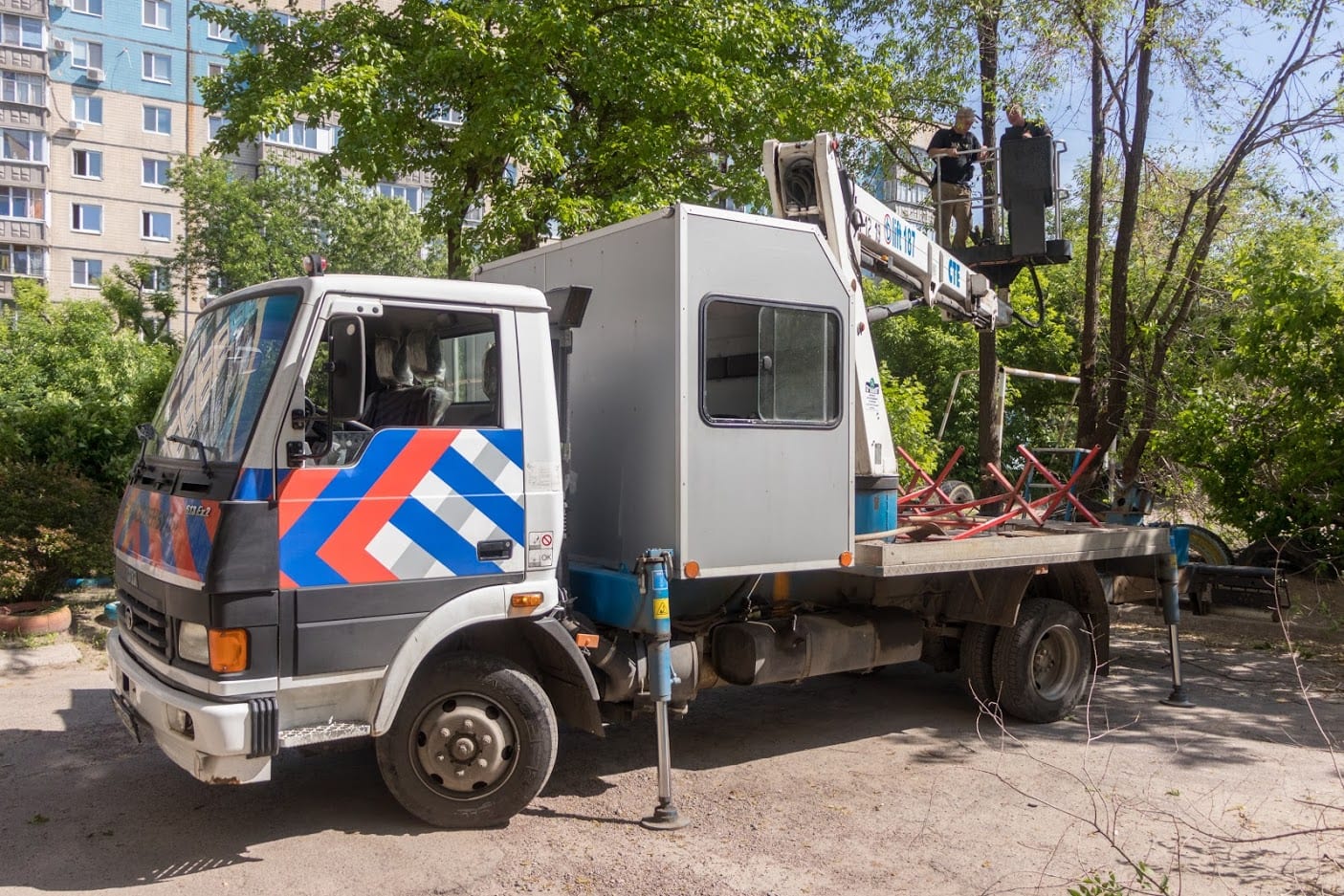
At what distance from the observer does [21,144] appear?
39.1 meters

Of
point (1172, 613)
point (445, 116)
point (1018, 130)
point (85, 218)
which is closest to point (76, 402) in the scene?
point (445, 116)

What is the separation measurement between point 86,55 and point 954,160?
41837 millimetres

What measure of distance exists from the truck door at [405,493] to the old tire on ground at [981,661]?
3.54m

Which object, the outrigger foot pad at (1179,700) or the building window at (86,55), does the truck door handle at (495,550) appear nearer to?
the outrigger foot pad at (1179,700)

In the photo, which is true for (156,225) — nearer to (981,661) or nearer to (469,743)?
(981,661)

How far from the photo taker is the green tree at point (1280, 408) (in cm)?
983

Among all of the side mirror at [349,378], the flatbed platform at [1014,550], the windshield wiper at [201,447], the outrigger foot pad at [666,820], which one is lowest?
the outrigger foot pad at [666,820]

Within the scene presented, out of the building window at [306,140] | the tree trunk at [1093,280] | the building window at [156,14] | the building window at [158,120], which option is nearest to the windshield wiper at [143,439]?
the tree trunk at [1093,280]

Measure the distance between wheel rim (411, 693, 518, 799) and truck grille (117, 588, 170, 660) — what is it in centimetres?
116

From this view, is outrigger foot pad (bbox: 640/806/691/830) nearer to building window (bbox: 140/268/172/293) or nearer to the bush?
the bush

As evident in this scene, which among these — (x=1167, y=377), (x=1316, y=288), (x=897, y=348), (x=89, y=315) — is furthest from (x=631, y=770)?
(x=897, y=348)

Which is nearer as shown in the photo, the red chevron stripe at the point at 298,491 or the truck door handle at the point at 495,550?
the red chevron stripe at the point at 298,491

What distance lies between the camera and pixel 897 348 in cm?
2255

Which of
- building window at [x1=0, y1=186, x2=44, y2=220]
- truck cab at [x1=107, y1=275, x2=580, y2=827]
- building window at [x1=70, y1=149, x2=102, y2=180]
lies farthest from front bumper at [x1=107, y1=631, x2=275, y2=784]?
building window at [x1=70, y1=149, x2=102, y2=180]
